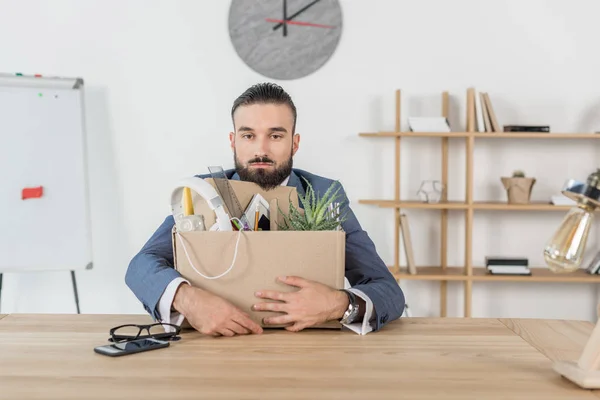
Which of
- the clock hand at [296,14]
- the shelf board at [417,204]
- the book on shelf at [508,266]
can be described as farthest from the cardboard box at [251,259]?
the clock hand at [296,14]

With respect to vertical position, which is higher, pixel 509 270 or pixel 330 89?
pixel 330 89

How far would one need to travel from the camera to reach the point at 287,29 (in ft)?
11.5

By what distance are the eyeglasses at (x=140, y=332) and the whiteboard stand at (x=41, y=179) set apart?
1.95 meters

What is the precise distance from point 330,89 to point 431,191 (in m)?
0.76

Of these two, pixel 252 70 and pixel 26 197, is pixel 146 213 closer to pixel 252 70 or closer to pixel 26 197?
pixel 26 197

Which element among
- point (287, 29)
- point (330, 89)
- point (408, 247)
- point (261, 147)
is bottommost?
point (408, 247)

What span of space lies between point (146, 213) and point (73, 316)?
6.74ft

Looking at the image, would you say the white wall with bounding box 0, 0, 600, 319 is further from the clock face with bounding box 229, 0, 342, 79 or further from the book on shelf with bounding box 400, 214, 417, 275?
the book on shelf with bounding box 400, 214, 417, 275

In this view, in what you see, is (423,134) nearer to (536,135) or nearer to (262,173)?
(536,135)

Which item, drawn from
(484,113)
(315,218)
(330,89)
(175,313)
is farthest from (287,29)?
(175,313)

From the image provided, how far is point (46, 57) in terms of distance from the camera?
3510 mm

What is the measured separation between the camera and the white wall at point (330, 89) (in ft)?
11.5

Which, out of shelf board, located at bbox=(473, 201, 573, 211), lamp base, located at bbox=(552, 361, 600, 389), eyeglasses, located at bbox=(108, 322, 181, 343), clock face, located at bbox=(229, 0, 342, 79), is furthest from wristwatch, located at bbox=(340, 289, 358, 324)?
clock face, located at bbox=(229, 0, 342, 79)

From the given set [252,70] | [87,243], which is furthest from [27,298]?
[252,70]
